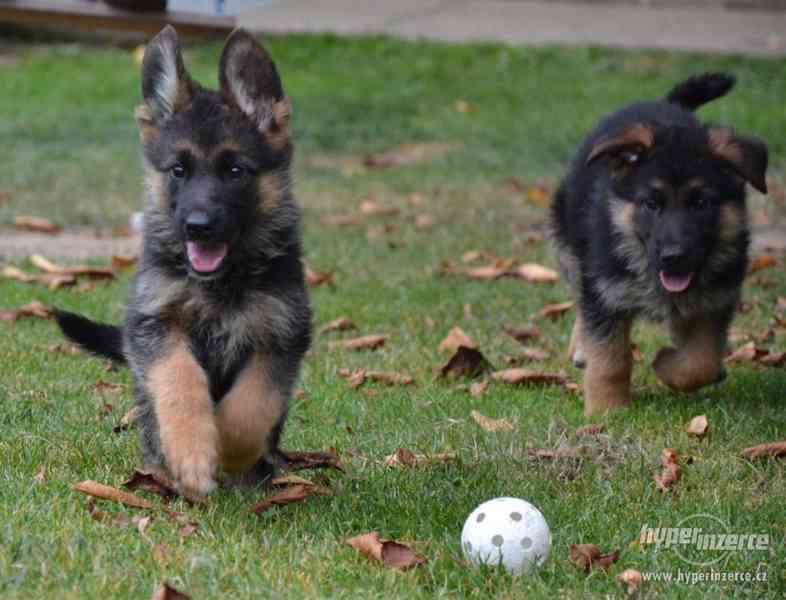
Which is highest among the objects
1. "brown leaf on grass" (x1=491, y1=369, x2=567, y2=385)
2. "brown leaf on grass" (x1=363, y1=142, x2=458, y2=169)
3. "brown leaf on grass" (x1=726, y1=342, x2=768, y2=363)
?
"brown leaf on grass" (x1=726, y1=342, x2=768, y2=363)

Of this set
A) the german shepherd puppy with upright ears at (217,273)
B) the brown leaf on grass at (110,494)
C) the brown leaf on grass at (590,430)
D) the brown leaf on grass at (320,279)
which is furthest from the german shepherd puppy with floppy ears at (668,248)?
the brown leaf on grass at (320,279)

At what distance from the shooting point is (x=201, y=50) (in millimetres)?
16609

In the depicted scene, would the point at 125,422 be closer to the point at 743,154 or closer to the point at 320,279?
the point at 743,154

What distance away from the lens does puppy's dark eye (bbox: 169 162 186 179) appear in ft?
14.2

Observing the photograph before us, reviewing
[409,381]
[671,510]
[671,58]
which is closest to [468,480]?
[671,510]

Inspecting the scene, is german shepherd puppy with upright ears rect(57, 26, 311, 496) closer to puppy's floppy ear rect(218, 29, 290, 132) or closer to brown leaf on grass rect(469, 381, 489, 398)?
puppy's floppy ear rect(218, 29, 290, 132)

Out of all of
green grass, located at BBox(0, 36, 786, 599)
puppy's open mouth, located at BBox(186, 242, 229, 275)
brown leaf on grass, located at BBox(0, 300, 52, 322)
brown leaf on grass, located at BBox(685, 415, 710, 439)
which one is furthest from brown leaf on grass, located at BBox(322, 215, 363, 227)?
puppy's open mouth, located at BBox(186, 242, 229, 275)

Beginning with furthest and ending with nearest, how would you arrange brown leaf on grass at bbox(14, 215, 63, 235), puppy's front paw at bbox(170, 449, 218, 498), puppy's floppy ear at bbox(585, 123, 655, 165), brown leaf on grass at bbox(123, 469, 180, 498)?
brown leaf on grass at bbox(14, 215, 63, 235) < puppy's floppy ear at bbox(585, 123, 655, 165) < brown leaf on grass at bbox(123, 469, 180, 498) < puppy's front paw at bbox(170, 449, 218, 498)

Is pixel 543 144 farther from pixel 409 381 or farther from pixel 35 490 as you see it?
pixel 35 490

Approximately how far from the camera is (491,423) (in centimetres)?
502

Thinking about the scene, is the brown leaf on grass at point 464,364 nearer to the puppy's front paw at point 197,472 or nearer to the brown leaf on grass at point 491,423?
the brown leaf on grass at point 491,423

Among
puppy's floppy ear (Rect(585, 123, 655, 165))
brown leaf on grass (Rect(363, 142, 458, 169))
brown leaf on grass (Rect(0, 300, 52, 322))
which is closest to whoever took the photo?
puppy's floppy ear (Rect(585, 123, 655, 165))

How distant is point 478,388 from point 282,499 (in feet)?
5.67

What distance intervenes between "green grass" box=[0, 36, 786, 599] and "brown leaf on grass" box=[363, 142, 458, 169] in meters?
0.30
